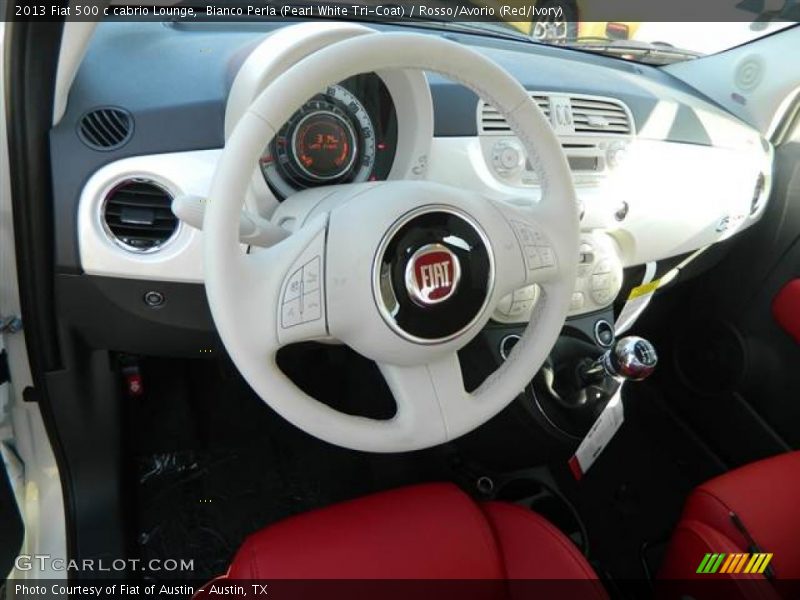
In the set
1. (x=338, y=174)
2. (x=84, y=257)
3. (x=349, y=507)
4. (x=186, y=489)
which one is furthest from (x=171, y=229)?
(x=186, y=489)

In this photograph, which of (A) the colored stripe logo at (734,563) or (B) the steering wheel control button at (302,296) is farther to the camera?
(A) the colored stripe logo at (734,563)

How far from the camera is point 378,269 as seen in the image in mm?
776

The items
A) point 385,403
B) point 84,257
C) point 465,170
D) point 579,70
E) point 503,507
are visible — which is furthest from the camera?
point 385,403

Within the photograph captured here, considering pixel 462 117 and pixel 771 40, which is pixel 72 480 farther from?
pixel 771 40

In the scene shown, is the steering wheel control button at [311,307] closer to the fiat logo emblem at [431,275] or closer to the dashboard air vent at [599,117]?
the fiat logo emblem at [431,275]

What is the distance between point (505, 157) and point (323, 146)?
42 centimetres

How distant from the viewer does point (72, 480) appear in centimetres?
130

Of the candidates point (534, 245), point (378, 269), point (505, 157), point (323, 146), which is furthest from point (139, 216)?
point (505, 157)

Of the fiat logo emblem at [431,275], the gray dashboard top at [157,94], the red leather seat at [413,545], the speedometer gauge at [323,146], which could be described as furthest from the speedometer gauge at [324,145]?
the red leather seat at [413,545]

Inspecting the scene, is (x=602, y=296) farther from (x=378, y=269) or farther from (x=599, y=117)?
(x=378, y=269)

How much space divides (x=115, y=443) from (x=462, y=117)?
38.9 inches

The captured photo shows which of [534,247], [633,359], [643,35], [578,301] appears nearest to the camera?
[534,247]

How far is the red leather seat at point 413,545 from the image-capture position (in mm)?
953

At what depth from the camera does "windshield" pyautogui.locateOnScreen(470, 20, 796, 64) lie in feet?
5.54
